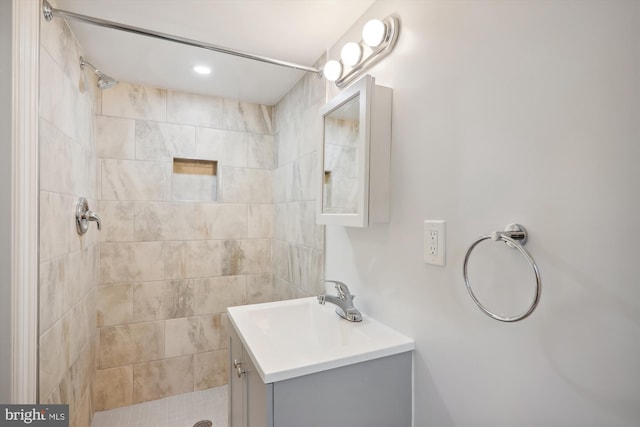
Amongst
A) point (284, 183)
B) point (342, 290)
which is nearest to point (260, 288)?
point (284, 183)

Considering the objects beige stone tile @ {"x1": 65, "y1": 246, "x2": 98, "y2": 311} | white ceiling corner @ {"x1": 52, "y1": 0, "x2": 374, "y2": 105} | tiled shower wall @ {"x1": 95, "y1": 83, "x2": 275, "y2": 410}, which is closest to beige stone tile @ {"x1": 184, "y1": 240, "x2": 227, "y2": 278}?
tiled shower wall @ {"x1": 95, "y1": 83, "x2": 275, "y2": 410}

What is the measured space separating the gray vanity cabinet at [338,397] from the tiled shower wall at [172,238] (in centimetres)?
139

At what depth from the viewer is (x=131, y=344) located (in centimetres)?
224

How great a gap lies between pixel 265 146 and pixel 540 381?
2346mm

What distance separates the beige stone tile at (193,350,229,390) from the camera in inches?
95.0

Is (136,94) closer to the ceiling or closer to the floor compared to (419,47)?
closer to the ceiling

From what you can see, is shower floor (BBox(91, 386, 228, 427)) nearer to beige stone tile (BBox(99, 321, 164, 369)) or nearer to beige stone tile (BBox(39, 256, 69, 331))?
beige stone tile (BBox(99, 321, 164, 369))

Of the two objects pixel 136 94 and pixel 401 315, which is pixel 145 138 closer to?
pixel 136 94

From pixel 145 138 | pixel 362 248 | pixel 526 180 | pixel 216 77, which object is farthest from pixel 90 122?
pixel 526 180

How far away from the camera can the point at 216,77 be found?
213cm

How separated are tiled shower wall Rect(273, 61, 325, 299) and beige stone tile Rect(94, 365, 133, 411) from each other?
4.02 ft

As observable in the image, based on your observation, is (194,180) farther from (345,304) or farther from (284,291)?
(345,304)

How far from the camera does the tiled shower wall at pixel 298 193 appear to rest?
191cm
